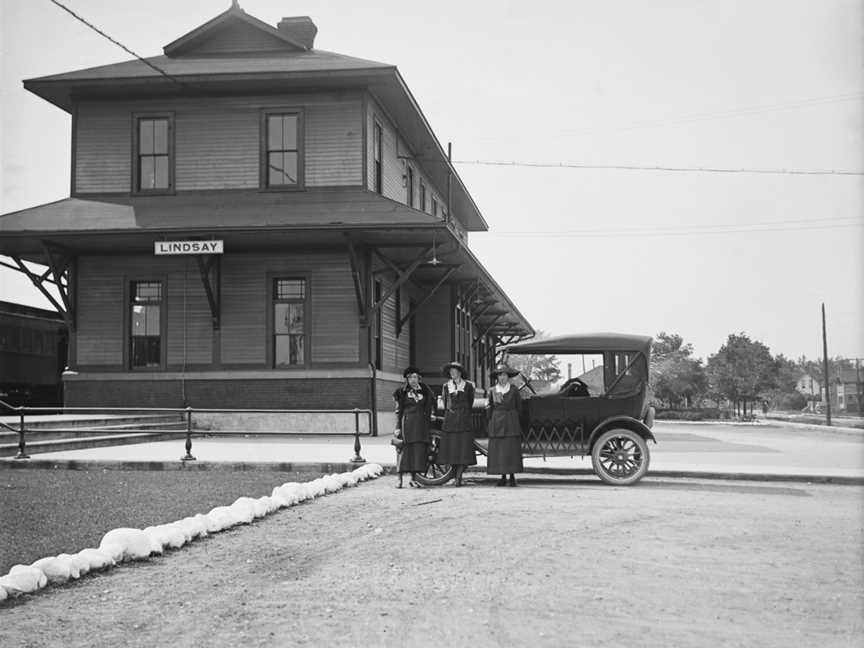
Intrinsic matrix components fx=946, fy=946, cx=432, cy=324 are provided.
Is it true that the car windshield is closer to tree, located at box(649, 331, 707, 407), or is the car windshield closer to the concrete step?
the concrete step

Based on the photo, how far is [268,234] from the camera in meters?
21.8

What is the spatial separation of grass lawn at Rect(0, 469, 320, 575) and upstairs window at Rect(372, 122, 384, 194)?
12377 millimetres

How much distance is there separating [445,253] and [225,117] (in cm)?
668

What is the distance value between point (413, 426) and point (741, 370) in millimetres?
69480

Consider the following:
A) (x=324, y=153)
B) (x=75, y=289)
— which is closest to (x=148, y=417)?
(x=75, y=289)

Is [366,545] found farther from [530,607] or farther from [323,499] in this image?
[323,499]

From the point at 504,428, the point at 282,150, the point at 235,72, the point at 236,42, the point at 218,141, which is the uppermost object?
the point at 236,42

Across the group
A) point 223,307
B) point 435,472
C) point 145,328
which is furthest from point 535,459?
point 145,328

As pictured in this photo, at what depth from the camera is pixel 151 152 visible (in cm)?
2477

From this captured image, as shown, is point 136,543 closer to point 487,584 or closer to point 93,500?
point 487,584

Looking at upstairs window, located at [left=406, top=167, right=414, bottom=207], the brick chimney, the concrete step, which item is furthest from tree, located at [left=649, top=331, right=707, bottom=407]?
the concrete step

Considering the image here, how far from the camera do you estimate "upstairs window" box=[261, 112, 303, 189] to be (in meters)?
24.2

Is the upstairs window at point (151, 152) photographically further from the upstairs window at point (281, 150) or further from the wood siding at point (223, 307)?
the upstairs window at point (281, 150)

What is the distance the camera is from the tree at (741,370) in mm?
76062
